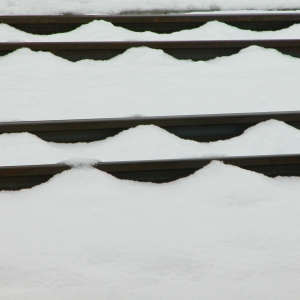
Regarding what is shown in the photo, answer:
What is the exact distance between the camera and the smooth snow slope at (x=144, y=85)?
3033 mm

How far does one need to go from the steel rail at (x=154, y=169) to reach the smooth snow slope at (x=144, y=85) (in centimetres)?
57

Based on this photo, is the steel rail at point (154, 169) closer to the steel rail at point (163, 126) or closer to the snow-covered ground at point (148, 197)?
the snow-covered ground at point (148, 197)

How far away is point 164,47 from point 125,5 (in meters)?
0.92

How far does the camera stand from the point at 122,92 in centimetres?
322

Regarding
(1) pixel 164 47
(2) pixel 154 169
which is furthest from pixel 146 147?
(1) pixel 164 47

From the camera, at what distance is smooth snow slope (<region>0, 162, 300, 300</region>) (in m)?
1.81

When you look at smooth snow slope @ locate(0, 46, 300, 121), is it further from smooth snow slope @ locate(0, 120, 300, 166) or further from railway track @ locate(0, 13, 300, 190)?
smooth snow slope @ locate(0, 120, 300, 166)

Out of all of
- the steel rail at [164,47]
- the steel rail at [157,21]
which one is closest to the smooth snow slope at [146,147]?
the steel rail at [164,47]

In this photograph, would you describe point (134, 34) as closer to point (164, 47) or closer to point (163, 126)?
point (164, 47)

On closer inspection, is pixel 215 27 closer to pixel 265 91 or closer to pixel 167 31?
pixel 167 31

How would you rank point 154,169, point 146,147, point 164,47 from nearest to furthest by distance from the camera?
1. point 154,169
2. point 146,147
3. point 164,47

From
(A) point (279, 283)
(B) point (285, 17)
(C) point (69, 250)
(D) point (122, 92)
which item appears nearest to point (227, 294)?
(A) point (279, 283)

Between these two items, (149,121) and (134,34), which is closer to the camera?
(149,121)

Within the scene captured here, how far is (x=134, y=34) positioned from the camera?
154 inches
